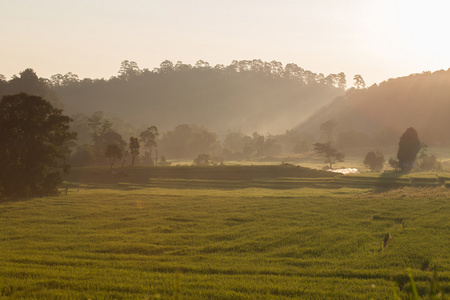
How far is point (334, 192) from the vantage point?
177 ft

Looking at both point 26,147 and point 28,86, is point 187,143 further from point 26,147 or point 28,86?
point 26,147

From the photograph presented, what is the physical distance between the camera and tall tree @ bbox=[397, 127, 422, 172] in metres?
77.9

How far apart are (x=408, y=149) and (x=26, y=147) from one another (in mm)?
65659

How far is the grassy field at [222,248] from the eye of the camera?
13719 millimetres

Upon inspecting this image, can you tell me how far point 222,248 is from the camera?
2119cm

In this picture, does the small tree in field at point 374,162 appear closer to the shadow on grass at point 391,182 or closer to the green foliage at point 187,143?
the shadow on grass at point 391,182

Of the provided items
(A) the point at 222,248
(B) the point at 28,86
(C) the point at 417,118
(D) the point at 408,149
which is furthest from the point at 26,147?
(C) the point at 417,118

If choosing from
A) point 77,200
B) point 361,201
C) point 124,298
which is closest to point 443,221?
point 361,201

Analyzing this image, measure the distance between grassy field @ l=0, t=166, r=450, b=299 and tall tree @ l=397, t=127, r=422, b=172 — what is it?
36684 millimetres

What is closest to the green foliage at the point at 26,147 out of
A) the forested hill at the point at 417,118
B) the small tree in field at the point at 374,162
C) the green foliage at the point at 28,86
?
the small tree in field at the point at 374,162

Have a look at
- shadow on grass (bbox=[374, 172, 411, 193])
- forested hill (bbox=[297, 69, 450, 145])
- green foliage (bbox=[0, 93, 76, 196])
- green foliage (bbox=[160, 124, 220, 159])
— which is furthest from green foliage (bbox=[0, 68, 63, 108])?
shadow on grass (bbox=[374, 172, 411, 193])

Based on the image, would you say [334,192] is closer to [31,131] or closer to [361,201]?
[361,201]

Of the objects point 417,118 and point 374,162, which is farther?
point 417,118

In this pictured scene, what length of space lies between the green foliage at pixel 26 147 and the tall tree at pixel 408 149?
61.5 meters
